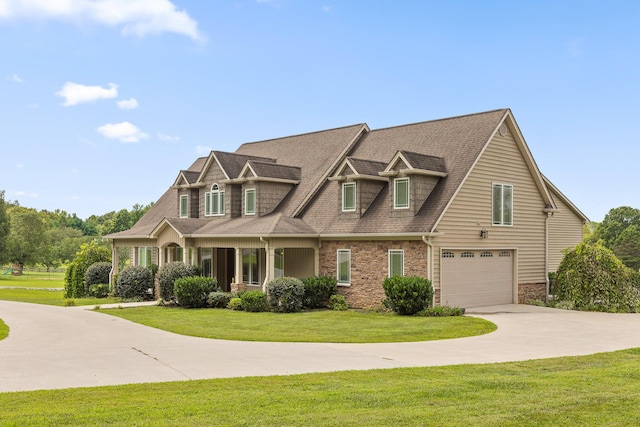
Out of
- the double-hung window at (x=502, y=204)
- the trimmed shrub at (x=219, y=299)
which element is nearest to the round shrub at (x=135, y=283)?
the trimmed shrub at (x=219, y=299)

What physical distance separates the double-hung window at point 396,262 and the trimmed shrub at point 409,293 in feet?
3.80

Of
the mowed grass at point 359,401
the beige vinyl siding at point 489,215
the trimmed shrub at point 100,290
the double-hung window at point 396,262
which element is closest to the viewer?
the mowed grass at point 359,401

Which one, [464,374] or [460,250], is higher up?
[460,250]

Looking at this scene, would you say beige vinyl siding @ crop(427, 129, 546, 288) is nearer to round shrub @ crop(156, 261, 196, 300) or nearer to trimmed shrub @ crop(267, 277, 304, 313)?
trimmed shrub @ crop(267, 277, 304, 313)

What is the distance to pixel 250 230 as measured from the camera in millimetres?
26234

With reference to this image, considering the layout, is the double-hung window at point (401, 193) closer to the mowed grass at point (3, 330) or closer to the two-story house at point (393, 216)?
the two-story house at point (393, 216)

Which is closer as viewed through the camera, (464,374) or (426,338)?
(464,374)

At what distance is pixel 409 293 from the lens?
2162 centimetres

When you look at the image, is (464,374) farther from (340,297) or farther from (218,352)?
(340,297)

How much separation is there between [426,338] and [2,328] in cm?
1220

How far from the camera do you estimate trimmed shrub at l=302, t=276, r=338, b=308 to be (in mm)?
24891

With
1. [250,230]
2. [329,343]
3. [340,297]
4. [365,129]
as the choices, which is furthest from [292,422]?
[365,129]

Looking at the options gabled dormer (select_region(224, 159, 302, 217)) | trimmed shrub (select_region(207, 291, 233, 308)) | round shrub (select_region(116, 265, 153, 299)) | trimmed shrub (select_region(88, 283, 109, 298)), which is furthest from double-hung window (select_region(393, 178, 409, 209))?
trimmed shrub (select_region(88, 283, 109, 298))

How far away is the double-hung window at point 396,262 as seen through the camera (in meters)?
23.4
